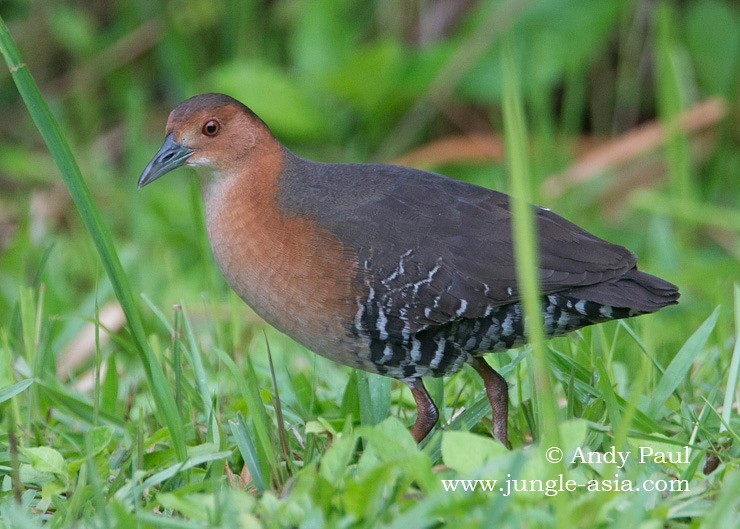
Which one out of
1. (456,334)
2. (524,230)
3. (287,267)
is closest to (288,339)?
(287,267)

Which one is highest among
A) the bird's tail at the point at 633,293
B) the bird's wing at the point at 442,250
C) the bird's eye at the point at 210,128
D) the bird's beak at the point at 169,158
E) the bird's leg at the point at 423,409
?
the bird's eye at the point at 210,128

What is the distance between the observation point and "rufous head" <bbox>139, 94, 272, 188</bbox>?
362 cm

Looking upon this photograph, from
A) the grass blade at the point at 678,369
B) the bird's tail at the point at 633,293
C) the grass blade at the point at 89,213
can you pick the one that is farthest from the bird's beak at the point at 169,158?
the grass blade at the point at 678,369

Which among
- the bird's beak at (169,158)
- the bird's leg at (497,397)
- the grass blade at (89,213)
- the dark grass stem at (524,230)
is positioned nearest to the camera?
the dark grass stem at (524,230)

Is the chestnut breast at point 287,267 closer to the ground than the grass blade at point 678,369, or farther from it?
farther from it

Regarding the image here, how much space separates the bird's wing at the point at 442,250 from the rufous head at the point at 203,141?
1.16 ft

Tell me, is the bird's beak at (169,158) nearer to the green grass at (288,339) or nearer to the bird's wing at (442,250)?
the green grass at (288,339)

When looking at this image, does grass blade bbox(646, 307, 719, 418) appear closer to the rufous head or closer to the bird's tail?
the bird's tail

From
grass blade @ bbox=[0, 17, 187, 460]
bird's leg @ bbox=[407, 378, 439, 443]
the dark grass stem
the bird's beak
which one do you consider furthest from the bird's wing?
the dark grass stem

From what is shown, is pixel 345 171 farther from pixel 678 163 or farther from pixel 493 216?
pixel 678 163

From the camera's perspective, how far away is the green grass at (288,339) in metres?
2.50

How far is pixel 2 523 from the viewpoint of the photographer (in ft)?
8.55

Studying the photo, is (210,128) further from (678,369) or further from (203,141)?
(678,369)

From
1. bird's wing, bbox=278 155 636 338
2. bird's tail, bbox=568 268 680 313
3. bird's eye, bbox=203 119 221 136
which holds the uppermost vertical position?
bird's eye, bbox=203 119 221 136
